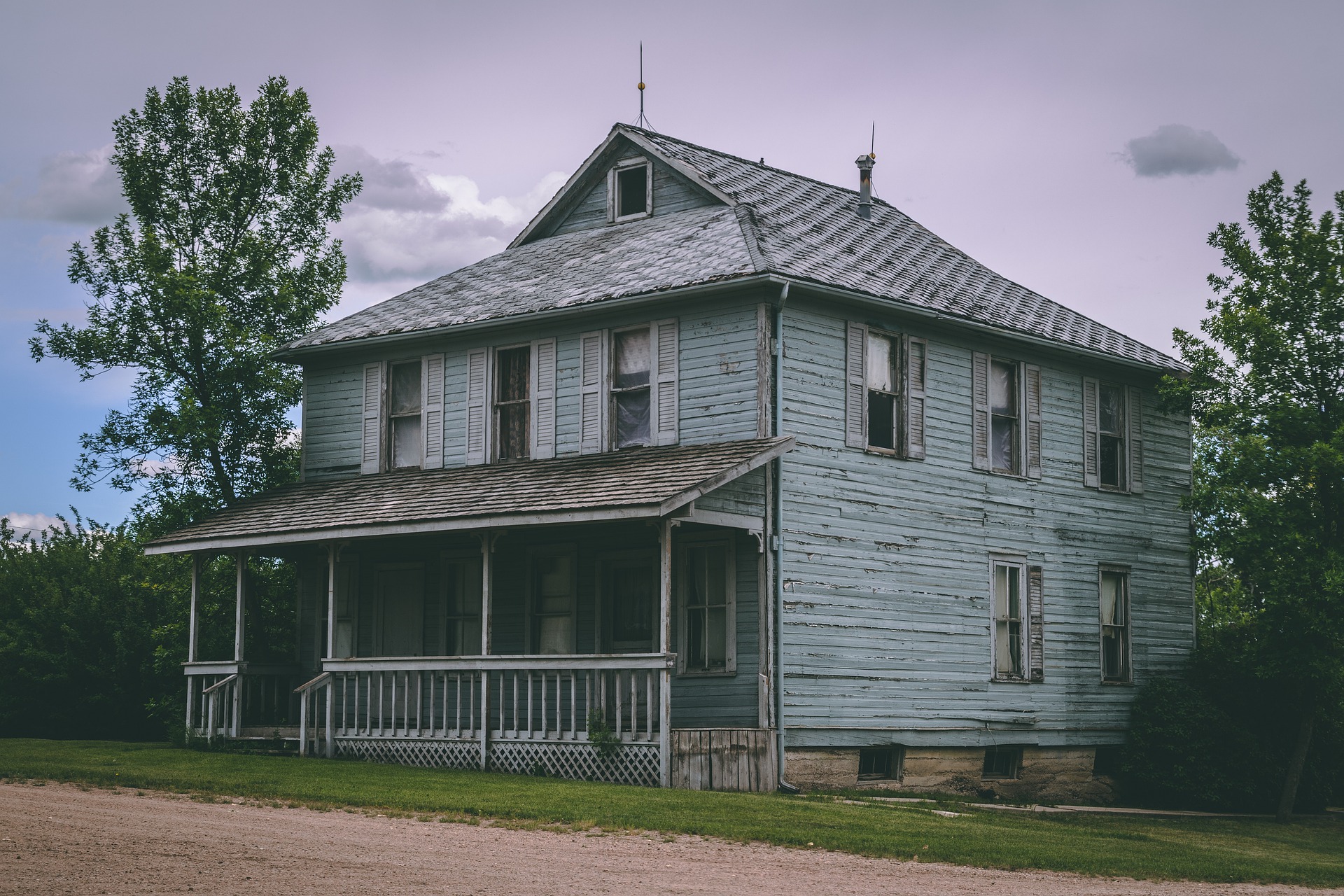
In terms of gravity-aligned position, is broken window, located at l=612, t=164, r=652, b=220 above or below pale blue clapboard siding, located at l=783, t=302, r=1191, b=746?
above

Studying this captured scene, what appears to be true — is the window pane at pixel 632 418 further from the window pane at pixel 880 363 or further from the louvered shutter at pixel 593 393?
the window pane at pixel 880 363

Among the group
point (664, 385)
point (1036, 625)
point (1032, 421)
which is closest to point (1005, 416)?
point (1032, 421)

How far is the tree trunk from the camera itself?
2147 centimetres

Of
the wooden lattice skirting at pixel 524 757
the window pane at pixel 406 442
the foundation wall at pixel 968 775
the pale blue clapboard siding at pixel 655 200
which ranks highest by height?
the pale blue clapboard siding at pixel 655 200

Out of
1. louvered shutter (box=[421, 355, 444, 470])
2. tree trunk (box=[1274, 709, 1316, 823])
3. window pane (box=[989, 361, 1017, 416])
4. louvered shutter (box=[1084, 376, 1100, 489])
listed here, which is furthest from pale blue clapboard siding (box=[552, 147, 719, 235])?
tree trunk (box=[1274, 709, 1316, 823])

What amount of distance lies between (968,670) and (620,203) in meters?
9.14

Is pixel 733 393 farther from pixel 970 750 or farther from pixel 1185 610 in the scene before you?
pixel 1185 610

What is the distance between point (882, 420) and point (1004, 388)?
2.79 metres

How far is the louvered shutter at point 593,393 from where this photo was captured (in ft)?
69.8

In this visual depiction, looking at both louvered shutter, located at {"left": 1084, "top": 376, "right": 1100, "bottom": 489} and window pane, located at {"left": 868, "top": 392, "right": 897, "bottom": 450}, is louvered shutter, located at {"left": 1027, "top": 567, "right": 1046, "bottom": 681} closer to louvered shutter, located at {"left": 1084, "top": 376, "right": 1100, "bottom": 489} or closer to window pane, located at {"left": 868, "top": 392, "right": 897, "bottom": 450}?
louvered shutter, located at {"left": 1084, "top": 376, "right": 1100, "bottom": 489}

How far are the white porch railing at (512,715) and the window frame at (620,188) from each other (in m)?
7.51

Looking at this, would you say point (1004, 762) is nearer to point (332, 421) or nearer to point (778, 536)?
point (778, 536)

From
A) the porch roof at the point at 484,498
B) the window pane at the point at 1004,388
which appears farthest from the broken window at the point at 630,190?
the window pane at the point at 1004,388

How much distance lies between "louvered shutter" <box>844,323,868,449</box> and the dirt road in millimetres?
8560
